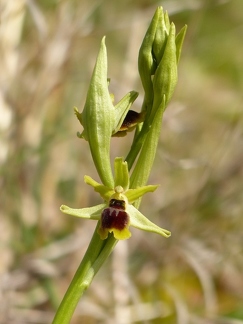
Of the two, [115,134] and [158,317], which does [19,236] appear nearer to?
[158,317]

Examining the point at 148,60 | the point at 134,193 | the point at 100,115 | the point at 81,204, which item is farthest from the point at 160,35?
the point at 81,204

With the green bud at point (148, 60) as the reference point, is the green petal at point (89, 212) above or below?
below

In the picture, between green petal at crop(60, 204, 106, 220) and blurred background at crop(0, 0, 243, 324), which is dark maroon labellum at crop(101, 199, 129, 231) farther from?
blurred background at crop(0, 0, 243, 324)

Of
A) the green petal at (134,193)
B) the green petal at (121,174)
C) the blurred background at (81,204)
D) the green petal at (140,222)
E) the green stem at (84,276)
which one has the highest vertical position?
the blurred background at (81,204)

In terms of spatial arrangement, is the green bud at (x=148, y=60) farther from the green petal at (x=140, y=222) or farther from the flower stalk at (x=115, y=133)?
the green petal at (x=140, y=222)

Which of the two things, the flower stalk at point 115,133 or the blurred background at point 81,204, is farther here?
the blurred background at point 81,204

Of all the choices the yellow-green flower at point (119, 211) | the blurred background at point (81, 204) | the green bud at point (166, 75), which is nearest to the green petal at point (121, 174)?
the yellow-green flower at point (119, 211)

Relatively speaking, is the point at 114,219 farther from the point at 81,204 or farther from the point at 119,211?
the point at 81,204
